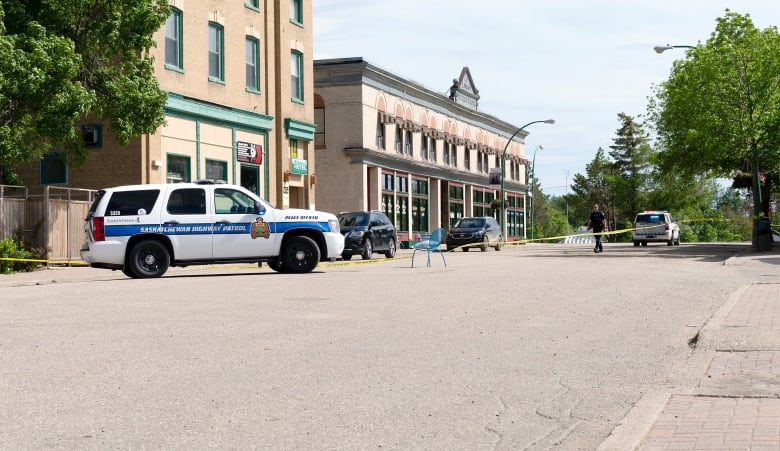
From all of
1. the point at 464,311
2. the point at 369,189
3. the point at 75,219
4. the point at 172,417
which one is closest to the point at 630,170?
the point at 369,189

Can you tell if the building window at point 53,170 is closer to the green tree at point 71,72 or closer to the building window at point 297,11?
the green tree at point 71,72

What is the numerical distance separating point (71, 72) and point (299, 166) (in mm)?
18471

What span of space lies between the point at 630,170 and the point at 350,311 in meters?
101

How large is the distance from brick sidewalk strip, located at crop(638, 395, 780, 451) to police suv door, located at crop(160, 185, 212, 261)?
14770 mm

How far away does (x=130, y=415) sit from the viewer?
6426 mm

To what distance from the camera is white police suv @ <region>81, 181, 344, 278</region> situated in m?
19.8

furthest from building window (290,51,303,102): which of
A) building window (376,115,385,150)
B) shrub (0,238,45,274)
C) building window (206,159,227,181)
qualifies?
shrub (0,238,45,274)

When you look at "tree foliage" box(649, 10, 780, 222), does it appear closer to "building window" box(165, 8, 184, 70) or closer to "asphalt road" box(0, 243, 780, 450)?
"building window" box(165, 8, 184, 70)

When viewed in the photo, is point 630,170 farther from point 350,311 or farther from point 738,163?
point 350,311

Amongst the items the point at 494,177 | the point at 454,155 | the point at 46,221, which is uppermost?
the point at 454,155

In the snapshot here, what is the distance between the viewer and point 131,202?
2000 centimetres

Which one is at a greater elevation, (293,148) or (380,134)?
(380,134)

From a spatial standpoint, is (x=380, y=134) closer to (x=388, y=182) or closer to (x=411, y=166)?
(x=388, y=182)

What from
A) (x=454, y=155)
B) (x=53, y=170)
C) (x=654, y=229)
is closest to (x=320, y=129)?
(x=454, y=155)
